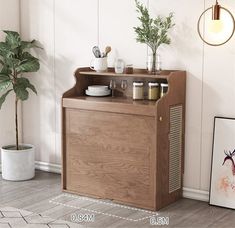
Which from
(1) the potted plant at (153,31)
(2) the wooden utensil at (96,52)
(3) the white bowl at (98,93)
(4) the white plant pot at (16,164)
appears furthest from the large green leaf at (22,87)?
(1) the potted plant at (153,31)

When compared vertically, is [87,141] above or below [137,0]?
below

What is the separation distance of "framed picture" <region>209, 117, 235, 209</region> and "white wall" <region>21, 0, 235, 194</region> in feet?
0.26

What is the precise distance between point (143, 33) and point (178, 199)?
1.35 meters

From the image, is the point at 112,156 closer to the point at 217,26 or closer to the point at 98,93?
the point at 98,93

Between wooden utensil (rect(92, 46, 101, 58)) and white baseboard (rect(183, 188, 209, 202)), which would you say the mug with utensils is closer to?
wooden utensil (rect(92, 46, 101, 58))

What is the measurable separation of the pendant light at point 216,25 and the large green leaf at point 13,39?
1652 mm

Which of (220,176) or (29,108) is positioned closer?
(220,176)

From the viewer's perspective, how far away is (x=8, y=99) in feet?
16.8

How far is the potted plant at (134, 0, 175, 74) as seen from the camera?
13.6 feet

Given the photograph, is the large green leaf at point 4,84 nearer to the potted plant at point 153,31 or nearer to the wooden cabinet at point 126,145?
the wooden cabinet at point 126,145

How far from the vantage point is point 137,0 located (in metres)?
4.38

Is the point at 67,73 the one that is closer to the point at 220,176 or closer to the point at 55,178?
the point at 55,178

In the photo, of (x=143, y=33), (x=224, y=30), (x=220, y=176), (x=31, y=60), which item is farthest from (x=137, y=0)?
(x=220, y=176)

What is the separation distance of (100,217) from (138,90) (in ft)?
3.46
